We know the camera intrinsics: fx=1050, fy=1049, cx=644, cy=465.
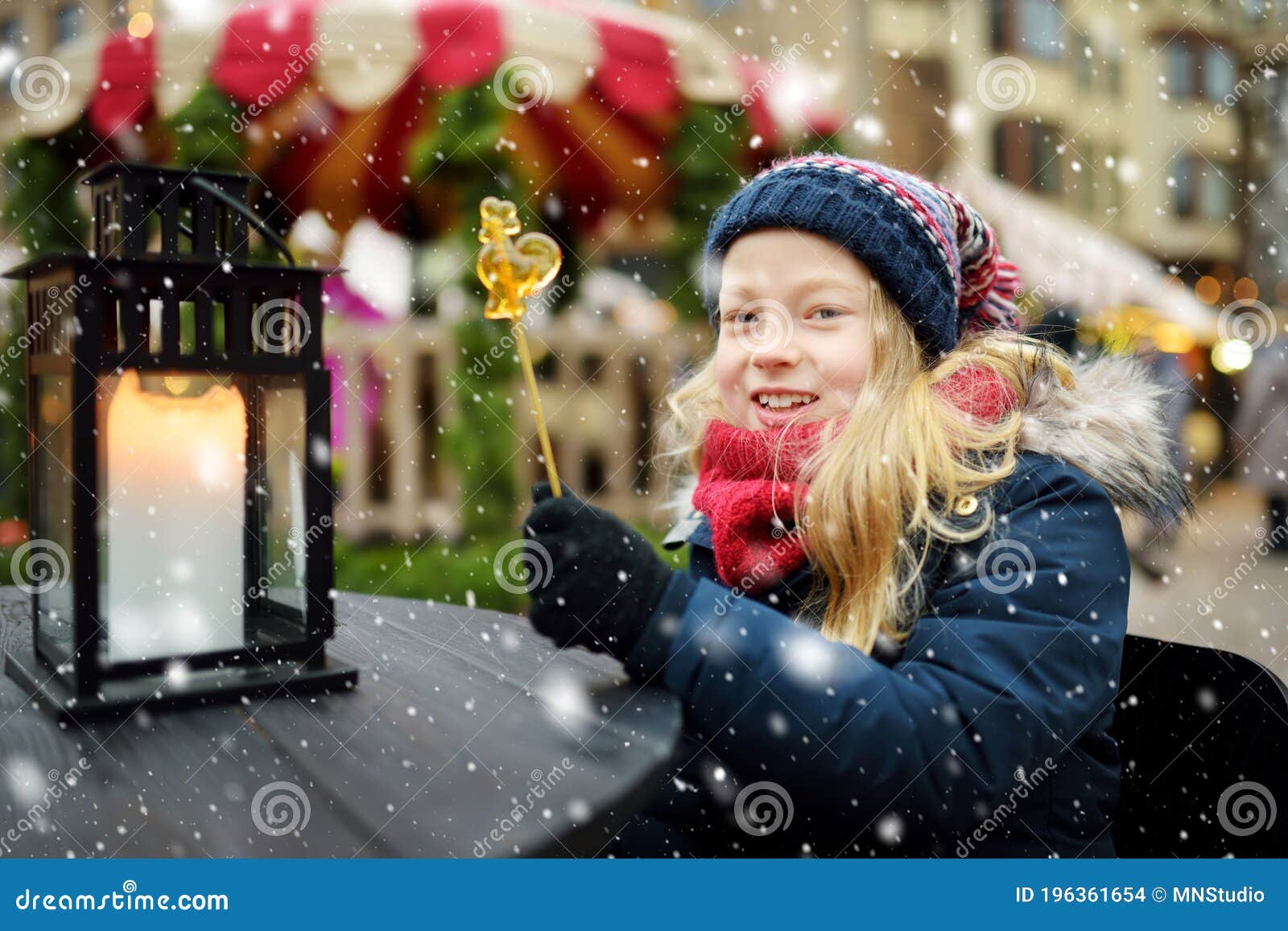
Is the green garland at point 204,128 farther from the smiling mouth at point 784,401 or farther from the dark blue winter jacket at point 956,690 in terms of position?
the dark blue winter jacket at point 956,690

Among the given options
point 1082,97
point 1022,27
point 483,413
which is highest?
point 1022,27

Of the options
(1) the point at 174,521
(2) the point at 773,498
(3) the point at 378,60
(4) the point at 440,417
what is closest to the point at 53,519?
(1) the point at 174,521

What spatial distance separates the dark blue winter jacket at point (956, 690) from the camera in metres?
1.06

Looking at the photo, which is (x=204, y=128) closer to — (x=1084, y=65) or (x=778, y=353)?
(x=778, y=353)

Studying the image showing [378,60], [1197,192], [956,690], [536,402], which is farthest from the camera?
[1197,192]

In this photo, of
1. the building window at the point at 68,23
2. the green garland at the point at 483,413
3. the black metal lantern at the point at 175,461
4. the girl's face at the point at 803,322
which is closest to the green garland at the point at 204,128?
the building window at the point at 68,23


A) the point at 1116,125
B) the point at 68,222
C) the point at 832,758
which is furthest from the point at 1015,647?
the point at 1116,125

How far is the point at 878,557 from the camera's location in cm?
123

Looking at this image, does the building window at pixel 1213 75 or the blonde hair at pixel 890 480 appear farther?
the building window at pixel 1213 75

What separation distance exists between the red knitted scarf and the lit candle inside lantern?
58 cm

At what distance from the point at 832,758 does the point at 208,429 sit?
2.54 ft

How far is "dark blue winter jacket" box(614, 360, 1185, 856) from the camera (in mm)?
1056

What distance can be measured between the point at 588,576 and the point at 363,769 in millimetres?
289

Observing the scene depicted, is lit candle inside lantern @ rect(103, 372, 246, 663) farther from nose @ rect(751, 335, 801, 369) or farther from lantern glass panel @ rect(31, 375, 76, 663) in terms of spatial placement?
nose @ rect(751, 335, 801, 369)
